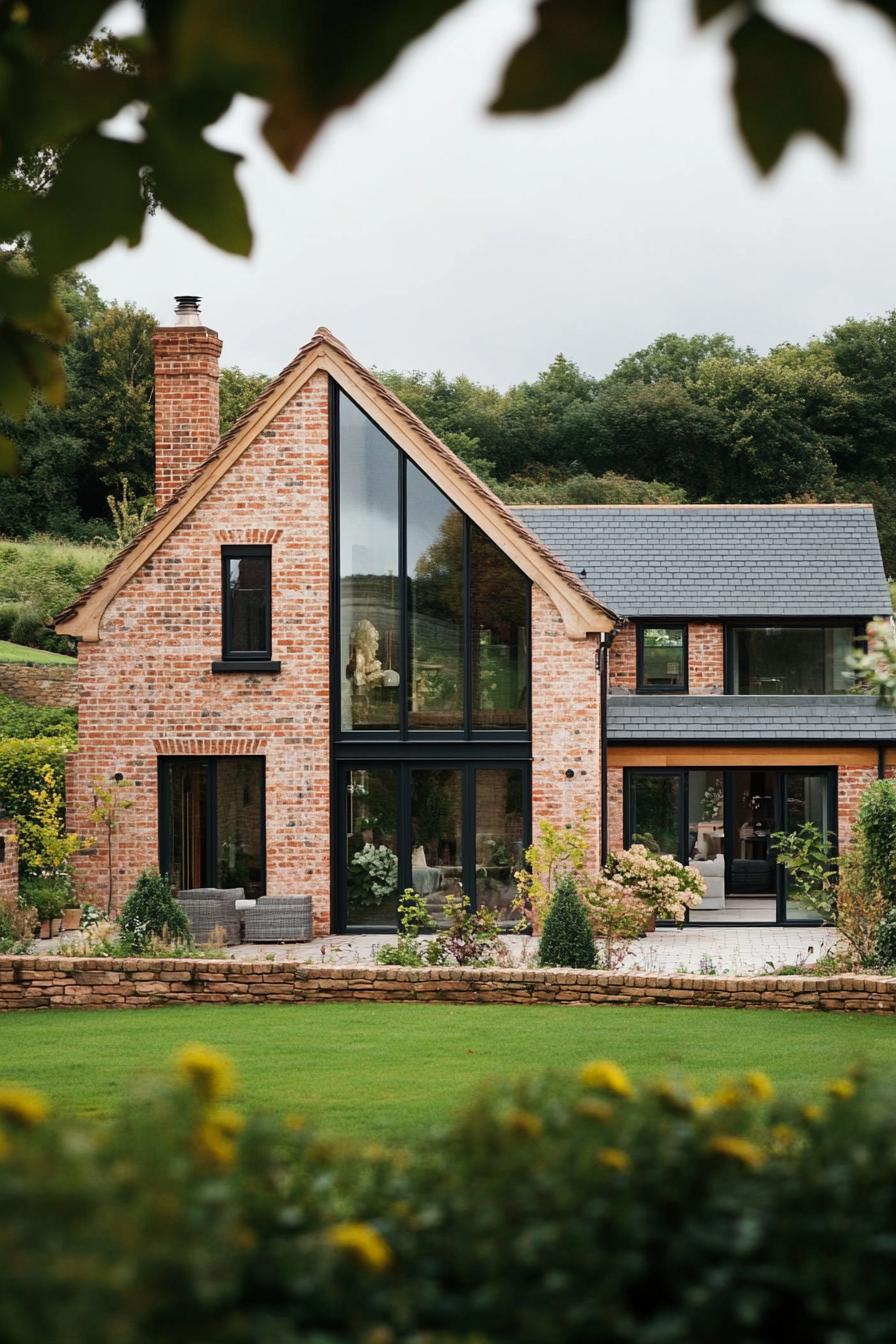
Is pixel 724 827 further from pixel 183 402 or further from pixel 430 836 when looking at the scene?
pixel 183 402

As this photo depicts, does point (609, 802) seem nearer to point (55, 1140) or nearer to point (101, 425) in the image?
point (55, 1140)

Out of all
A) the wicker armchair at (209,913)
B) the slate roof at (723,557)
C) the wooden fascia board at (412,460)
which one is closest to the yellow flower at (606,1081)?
the wicker armchair at (209,913)

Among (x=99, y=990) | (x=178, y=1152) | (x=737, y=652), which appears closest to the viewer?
(x=178, y=1152)

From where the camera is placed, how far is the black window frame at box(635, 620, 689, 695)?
2347 cm

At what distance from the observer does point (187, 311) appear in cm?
2036

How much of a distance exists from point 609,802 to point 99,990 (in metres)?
8.86

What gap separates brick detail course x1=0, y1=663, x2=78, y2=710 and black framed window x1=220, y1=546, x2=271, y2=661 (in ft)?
34.4

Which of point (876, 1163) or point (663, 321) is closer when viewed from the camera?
point (876, 1163)

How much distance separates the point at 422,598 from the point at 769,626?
7.26 m

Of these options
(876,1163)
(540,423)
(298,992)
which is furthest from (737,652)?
(540,423)

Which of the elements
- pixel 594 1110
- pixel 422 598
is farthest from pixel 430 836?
pixel 594 1110

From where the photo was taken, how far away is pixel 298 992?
14406 mm

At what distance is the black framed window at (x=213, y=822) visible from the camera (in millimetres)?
19062

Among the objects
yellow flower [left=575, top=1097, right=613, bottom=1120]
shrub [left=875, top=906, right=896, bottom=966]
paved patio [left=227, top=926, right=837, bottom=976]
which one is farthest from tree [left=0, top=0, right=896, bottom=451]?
shrub [left=875, top=906, right=896, bottom=966]
